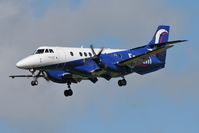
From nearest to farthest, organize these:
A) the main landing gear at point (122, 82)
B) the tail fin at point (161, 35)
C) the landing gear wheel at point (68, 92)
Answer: the main landing gear at point (122, 82) < the landing gear wheel at point (68, 92) < the tail fin at point (161, 35)

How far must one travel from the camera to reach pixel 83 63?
5891 cm

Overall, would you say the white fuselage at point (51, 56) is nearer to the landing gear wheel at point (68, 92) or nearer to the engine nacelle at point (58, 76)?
the engine nacelle at point (58, 76)

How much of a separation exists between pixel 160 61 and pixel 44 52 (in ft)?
38.9

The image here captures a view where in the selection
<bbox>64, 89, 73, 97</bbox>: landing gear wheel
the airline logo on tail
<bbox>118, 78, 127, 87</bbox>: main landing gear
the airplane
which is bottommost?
<bbox>64, 89, 73, 97</bbox>: landing gear wheel

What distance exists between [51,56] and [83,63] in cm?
291

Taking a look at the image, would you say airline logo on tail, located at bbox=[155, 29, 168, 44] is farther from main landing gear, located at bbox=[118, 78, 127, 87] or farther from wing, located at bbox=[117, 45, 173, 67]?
main landing gear, located at bbox=[118, 78, 127, 87]

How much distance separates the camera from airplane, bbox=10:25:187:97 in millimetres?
56922

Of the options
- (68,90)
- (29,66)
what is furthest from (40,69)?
(68,90)

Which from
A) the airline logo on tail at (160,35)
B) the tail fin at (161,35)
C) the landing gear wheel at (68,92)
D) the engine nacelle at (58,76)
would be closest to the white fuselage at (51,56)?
the engine nacelle at (58,76)

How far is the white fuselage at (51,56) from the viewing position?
185 ft

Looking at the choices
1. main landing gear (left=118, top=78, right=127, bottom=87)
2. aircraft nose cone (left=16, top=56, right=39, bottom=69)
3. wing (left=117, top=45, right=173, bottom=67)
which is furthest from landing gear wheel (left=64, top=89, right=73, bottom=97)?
aircraft nose cone (left=16, top=56, right=39, bottom=69)

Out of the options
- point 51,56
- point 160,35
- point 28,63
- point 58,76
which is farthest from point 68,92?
point 160,35

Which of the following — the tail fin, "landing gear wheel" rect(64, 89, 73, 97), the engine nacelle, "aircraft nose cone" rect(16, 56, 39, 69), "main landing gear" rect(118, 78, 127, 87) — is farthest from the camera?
the tail fin

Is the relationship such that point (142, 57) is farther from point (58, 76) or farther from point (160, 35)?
point (160, 35)
